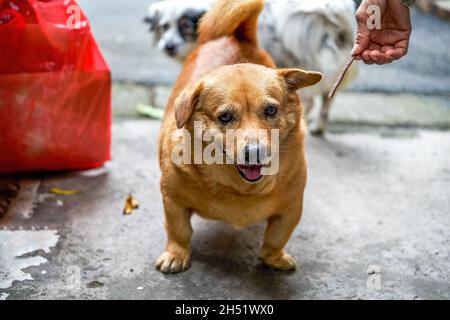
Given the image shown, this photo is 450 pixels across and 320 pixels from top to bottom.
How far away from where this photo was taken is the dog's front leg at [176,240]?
261cm

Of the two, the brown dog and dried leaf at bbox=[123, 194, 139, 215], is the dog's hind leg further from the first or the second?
dried leaf at bbox=[123, 194, 139, 215]

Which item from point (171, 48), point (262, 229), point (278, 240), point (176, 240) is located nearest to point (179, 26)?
point (171, 48)

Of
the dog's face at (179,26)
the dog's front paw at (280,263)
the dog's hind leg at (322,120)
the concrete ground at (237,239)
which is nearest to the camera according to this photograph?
the concrete ground at (237,239)

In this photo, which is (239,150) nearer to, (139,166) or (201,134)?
(201,134)

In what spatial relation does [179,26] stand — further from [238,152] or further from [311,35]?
[238,152]

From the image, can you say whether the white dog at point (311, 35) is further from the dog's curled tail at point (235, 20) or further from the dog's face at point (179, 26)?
the dog's curled tail at point (235, 20)

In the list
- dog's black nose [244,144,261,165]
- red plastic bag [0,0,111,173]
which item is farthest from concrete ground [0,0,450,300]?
dog's black nose [244,144,261,165]

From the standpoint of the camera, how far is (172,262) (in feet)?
8.63

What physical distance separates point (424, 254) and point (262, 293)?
78 cm

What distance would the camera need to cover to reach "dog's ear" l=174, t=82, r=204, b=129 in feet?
7.52

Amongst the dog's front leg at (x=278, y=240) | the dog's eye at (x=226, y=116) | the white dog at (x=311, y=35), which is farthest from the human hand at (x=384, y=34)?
the white dog at (x=311, y=35)

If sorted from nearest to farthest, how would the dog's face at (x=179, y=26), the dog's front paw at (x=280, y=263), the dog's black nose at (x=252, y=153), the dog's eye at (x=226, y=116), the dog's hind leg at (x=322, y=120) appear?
the dog's black nose at (x=252, y=153)
the dog's eye at (x=226, y=116)
the dog's front paw at (x=280, y=263)
the dog's hind leg at (x=322, y=120)
the dog's face at (x=179, y=26)

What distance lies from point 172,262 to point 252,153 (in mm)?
718

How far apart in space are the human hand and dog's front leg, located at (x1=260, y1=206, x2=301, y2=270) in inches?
28.2
